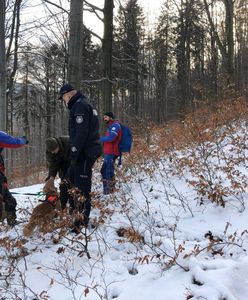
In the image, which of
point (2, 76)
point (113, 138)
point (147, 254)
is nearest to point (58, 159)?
point (113, 138)

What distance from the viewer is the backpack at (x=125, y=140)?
729cm

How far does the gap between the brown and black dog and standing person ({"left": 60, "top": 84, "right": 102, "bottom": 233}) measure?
421 millimetres

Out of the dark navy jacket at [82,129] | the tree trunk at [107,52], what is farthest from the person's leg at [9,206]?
the tree trunk at [107,52]

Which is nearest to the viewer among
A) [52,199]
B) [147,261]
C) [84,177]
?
[147,261]

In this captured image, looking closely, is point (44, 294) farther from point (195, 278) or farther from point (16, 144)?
point (16, 144)

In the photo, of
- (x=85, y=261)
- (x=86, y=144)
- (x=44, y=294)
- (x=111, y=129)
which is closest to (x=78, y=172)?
(x=86, y=144)

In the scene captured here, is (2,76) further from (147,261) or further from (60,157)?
(147,261)

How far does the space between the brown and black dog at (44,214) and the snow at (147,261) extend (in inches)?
5.6

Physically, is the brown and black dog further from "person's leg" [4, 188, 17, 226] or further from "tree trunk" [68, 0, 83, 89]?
"tree trunk" [68, 0, 83, 89]

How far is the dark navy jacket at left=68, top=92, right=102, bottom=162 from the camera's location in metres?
4.96

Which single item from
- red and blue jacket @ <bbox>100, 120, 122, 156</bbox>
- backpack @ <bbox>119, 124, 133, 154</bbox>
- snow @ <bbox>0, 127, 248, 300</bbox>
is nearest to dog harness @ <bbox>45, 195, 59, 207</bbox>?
snow @ <bbox>0, 127, 248, 300</bbox>

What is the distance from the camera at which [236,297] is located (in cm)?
309

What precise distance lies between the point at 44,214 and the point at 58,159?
101 cm

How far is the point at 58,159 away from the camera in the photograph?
5965 millimetres
